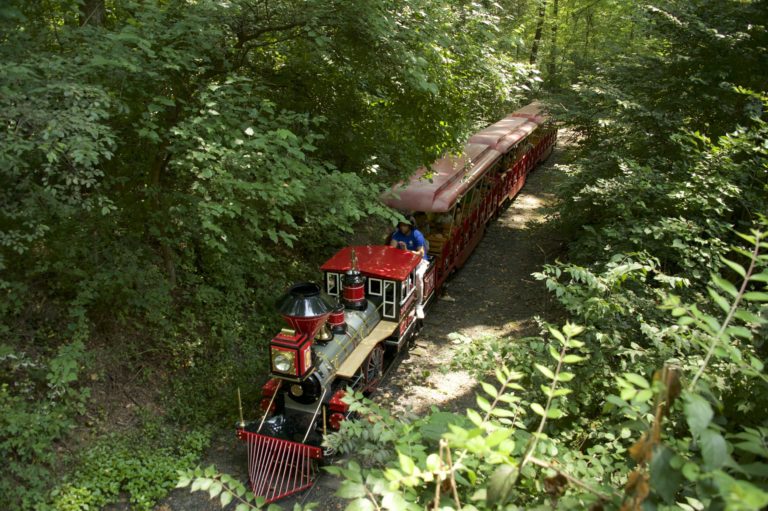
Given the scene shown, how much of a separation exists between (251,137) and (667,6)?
8.26 meters

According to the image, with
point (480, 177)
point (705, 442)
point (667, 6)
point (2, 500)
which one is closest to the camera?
point (705, 442)

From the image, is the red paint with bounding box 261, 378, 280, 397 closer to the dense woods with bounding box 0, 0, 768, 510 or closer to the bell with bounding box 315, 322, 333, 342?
the bell with bounding box 315, 322, 333, 342

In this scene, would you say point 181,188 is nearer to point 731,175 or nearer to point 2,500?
point 2,500

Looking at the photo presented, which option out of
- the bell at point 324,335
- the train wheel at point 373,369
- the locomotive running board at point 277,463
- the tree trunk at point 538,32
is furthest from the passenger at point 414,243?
the tree trunk at point 538,32

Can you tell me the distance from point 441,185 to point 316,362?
17.8 feet

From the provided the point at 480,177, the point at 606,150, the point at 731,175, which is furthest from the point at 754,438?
the point at 480,177

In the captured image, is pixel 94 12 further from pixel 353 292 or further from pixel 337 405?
pixel 337 405

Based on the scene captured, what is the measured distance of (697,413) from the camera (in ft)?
4.68

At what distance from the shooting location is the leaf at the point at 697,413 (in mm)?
1401

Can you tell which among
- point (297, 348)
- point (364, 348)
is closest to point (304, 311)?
point (297, 348)

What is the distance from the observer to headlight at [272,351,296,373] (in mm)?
6299

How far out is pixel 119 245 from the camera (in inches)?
290

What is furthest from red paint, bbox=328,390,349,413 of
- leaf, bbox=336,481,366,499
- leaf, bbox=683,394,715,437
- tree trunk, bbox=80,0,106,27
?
tree trunk, bbox=80,0,106,27

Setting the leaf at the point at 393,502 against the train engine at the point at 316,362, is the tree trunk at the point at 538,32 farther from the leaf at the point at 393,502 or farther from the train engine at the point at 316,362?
the leaf at the point at 393,502
